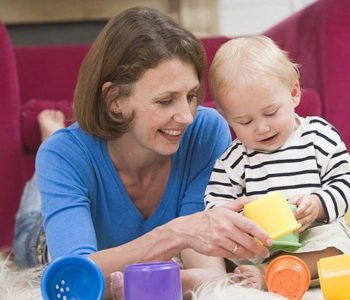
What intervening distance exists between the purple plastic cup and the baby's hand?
0.29m

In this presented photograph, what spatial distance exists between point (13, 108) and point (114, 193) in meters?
0.67

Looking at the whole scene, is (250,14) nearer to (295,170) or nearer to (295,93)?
(295,93)

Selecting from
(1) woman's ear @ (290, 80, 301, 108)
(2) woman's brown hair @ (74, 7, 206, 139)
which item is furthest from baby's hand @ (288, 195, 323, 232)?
(2) woman's brown hair @ (74, 7, 206, 139)

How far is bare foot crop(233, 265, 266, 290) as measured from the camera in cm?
138

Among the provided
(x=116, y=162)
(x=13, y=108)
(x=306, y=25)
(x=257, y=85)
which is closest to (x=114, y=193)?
(x=116, y=162)

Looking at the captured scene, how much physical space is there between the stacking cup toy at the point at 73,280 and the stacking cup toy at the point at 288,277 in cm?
30

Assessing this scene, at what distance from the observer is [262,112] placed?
1.50 metres

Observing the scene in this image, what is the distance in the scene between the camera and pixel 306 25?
89.1 inches

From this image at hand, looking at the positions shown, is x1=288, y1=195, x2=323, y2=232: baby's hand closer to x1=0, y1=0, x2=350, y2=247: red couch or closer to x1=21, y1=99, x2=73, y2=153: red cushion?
x1=0, y1=0, x2=350, y2=247: red couch

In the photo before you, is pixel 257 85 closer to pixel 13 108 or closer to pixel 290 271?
pixel 290 271

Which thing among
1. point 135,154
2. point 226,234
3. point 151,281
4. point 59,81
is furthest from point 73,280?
point 59,81

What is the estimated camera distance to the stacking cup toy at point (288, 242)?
1.33 m

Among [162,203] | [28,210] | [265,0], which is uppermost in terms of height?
[265,0]

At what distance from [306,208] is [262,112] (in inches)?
8.6
